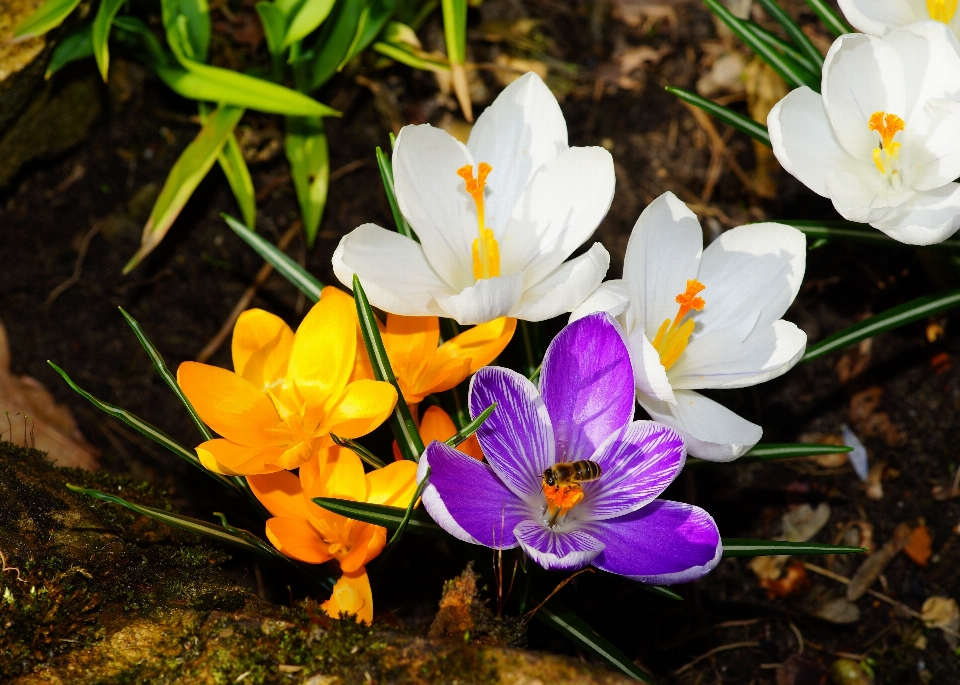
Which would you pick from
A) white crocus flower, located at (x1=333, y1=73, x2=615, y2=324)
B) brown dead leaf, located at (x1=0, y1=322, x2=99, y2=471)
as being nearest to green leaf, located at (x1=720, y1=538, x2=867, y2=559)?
white crocus flower, located at (x1=333, y1=73, x2=615, y2=324)

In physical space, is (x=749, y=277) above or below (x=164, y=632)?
above

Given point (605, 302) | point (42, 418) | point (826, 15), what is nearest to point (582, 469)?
point (605, 302)

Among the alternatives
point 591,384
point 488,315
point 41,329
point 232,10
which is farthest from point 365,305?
point 232,10

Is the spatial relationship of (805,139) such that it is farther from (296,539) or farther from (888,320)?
(296,539)

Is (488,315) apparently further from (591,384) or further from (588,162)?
(588,162)

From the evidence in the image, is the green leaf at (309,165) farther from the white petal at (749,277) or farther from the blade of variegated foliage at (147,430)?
the white petal at (749,277)

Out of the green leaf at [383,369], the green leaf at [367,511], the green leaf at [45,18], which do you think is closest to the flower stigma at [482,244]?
the green leaf at [383,369]
